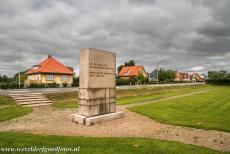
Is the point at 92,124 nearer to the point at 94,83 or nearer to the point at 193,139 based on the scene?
the point at 94,83

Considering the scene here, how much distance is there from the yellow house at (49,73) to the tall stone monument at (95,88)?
3961 centimetres

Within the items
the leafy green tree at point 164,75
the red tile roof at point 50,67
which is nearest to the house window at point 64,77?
the red tile roof at point 50,67

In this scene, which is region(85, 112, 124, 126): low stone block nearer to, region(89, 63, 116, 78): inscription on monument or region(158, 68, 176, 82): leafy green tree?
region(89, 63, 116, 78): inscription on monument

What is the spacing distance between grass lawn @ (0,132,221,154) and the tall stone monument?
278 cm

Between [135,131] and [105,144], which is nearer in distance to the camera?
[105,144]

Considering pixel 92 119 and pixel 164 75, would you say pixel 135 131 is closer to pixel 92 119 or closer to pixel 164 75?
pixel 92 119

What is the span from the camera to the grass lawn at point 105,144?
5.66 metres

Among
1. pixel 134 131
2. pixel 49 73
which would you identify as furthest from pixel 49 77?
pixel 134 131

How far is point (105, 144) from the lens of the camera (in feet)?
20.3

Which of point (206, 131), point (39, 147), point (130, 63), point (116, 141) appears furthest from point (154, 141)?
point (130, 63)

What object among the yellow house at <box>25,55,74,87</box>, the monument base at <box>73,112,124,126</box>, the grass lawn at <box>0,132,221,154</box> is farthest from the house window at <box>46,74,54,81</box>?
the grass lawn at <box>0,132,221,154</box>

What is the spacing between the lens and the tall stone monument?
982 centimetres

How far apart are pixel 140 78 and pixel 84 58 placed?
4141 cm

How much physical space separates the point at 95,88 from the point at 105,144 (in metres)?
4.33
